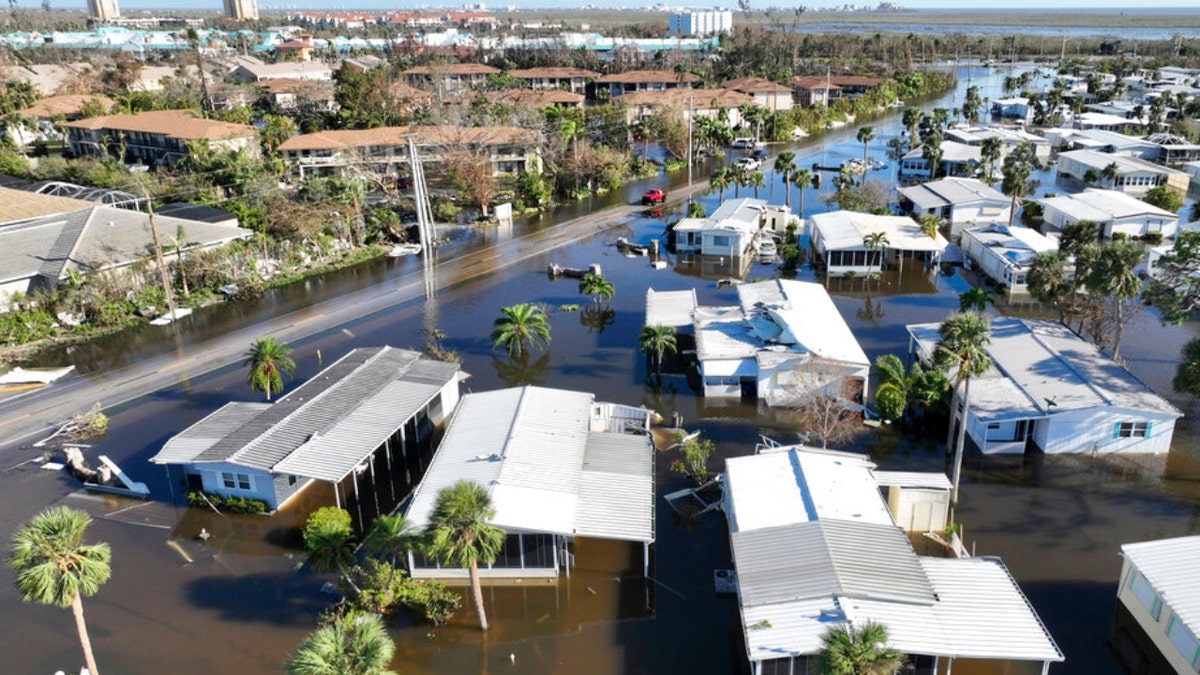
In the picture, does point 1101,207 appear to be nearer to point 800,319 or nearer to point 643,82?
point 800,319

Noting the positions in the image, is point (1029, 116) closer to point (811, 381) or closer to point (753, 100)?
point (753, 100)

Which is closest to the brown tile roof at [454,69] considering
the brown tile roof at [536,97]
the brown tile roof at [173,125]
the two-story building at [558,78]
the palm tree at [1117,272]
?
the two-story building at [558,78]

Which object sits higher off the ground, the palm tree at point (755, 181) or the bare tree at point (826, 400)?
the palm tree at point (755, 181)

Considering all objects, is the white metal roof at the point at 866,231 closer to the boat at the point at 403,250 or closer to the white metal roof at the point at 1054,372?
the white metal roof at the point at 1054,372

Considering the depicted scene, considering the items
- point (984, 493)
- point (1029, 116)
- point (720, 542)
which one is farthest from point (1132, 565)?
point (1029, 116)

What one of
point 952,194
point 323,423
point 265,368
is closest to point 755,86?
point 952,194

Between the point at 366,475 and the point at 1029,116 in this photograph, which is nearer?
the point at 366,475
